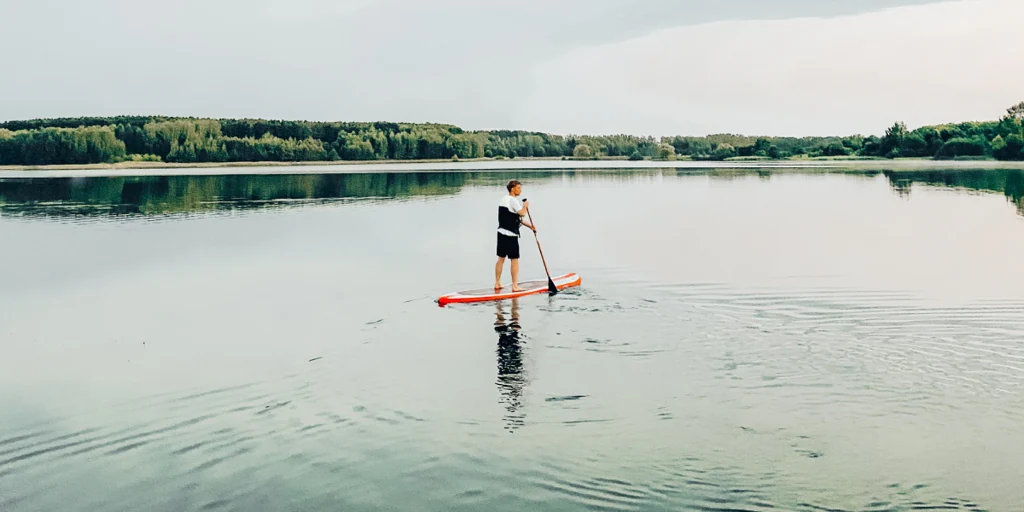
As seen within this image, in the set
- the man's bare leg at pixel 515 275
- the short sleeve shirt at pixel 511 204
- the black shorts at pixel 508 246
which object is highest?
the short sleeve shirt at pixel 511 204

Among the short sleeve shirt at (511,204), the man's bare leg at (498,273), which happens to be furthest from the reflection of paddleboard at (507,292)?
the short sleeve shirt at (511,204)

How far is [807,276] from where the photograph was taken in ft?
63.3

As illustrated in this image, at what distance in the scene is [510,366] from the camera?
39.0 ft

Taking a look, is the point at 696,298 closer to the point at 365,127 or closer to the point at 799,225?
the point at 799,225

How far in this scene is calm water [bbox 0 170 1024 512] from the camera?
779 centimetres

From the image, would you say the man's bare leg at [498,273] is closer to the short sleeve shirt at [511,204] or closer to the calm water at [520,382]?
the short sleeve shirt at [511,204]

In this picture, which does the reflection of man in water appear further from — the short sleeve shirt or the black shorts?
the short sleeve shirt

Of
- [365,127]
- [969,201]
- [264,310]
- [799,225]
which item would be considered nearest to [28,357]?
[264,310]

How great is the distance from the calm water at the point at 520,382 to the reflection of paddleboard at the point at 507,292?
0.42m

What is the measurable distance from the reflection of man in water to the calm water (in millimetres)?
50

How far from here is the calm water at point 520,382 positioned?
7793 millimetres

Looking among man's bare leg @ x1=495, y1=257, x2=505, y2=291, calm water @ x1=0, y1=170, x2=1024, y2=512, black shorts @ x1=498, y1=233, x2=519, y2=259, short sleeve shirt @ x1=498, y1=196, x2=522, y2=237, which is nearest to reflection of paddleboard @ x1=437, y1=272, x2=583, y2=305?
man's bare leg @ x1=495, y1=257, x2=505, y2=291

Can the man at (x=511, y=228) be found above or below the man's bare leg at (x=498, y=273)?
above

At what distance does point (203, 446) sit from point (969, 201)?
41.3 meters
